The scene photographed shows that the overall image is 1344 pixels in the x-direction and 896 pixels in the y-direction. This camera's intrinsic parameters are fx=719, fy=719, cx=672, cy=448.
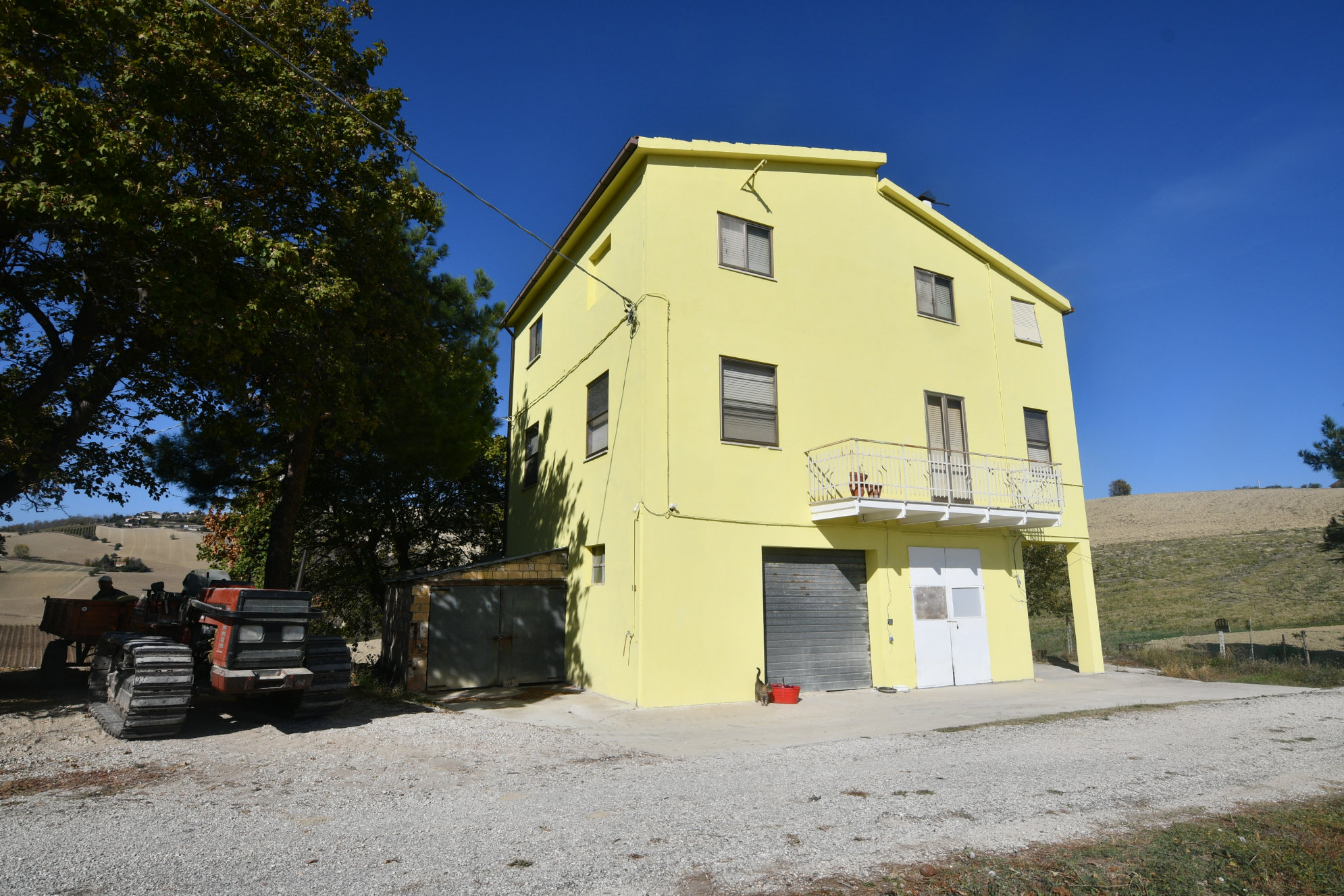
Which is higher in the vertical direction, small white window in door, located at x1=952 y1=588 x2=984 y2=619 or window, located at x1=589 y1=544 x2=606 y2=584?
window, located at x1=589 y1=544 x2=606 y2=584

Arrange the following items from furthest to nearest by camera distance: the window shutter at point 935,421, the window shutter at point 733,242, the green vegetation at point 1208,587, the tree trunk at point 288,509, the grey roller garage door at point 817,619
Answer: the green vegetation at point 1208,587 → the window shutter at point 935,421 → the tree trunk at point 288,509 → the window shutter at point 733,242 → the grey roller garage door at point 817,619

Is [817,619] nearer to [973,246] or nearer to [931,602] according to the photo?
[931,602]

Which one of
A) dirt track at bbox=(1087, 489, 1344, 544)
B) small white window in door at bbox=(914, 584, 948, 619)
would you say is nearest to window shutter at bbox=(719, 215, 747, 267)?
small white window in door at bbox=(914, 584, 948, 619)

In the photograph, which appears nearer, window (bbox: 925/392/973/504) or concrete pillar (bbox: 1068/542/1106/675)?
window (bbox: 925/392/973/504)

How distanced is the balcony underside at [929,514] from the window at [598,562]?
375 centimetres

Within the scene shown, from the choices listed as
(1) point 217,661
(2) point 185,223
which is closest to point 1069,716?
(1) point 217,661

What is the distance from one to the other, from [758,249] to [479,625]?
8475mm

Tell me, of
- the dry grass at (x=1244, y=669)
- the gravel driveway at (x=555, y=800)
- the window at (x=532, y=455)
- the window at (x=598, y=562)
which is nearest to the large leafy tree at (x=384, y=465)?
the window at (x=532, y=455)

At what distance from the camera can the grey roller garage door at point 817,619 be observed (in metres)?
12.1

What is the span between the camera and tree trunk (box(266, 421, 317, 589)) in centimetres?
1320

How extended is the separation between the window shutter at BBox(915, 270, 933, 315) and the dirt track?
158 ft

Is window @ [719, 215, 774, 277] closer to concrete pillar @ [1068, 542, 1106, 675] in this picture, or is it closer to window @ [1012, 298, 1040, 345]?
window @ [1012, 298, 1040, 345]

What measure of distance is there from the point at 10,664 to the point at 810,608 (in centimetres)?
1761

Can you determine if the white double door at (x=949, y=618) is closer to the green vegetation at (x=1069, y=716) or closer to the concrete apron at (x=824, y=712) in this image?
the concrete apron at (x=824, y=712)
